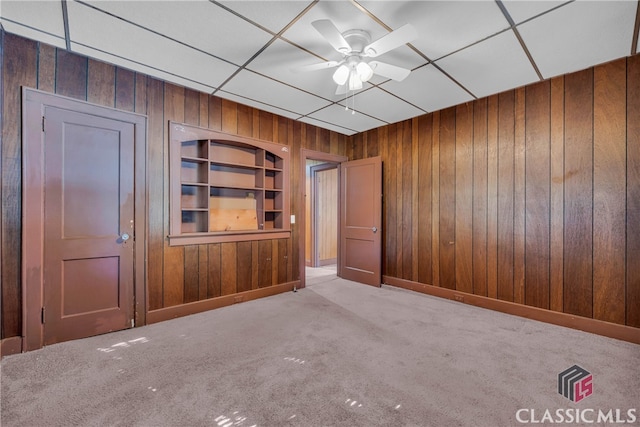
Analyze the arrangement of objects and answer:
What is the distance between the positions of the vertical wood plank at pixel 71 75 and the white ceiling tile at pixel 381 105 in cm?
280

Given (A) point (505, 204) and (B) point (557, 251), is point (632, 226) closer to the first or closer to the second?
(B) point (557, 251)

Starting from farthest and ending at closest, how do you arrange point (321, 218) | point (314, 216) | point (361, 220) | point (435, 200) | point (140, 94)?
point (321, 218) → point (314, 216) → point (361, 220) → point (435, 200) → point (140, 94)

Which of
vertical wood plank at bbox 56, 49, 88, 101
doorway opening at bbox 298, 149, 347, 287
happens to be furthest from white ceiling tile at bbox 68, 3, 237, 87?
doorway opening at bbox 298, 149, 347, 287

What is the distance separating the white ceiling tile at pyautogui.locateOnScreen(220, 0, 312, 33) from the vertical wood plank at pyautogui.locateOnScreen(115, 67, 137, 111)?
1.67 m

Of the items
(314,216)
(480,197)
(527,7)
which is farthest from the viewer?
(314,216)

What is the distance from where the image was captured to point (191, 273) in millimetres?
3389

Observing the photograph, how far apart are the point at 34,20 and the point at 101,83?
669 millimetres

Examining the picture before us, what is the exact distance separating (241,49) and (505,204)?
346 cm

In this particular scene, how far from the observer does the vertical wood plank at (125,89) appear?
2904 mm

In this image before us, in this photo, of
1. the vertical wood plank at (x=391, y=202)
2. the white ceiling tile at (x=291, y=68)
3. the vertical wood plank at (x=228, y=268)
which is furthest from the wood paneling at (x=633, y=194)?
the vertical wood plank at (x=228, y=268)

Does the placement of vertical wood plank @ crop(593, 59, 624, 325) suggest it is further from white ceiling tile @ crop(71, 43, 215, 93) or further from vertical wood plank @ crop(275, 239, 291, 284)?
white ceiling tile @ crop(71, 43, 215, 93)

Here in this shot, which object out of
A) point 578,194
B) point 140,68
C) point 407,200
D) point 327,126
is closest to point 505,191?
point 578,194

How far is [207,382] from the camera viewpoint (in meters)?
2.01

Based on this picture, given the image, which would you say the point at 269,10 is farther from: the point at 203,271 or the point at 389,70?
the point at 203,271
